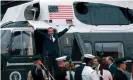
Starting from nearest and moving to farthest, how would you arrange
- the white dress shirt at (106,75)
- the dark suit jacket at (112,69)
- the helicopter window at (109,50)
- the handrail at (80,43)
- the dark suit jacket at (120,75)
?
the dark suit jacket at (120,75), the white dress shirt at (106,75), the dark suit jacket at (112,69), the handrail at (80,43), the helicopter window at (109,50)

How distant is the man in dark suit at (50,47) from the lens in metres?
13.1

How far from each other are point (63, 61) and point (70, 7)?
4.42 m

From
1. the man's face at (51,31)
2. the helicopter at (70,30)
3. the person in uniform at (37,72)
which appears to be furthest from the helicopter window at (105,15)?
the person in uniform at (37,72)

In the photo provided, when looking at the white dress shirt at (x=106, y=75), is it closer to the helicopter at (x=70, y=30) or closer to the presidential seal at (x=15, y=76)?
the helicopter at (x=70, y=30)

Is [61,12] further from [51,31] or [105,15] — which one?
[51,31]

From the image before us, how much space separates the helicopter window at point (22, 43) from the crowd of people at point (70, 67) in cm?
41

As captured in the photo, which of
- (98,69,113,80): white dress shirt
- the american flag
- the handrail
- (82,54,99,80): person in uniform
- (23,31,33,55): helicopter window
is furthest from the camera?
the american flag

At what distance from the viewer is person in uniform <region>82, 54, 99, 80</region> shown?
9859 millimetres

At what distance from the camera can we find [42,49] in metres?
13.5

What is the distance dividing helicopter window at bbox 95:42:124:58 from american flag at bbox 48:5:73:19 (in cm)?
138

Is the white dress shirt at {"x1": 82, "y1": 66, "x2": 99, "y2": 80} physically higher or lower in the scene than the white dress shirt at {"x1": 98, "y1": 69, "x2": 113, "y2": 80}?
higher

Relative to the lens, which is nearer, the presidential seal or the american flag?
the presidential seal

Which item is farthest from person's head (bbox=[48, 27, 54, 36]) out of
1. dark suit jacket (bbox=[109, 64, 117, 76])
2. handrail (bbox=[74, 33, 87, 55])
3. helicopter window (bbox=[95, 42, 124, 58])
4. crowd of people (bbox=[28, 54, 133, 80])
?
dark suit jacket (bbox=[109, 64, 117, 76])

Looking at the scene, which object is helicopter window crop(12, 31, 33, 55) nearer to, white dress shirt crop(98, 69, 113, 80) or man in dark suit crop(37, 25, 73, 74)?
man in dark suit crop(37, 25, 73, 74)
